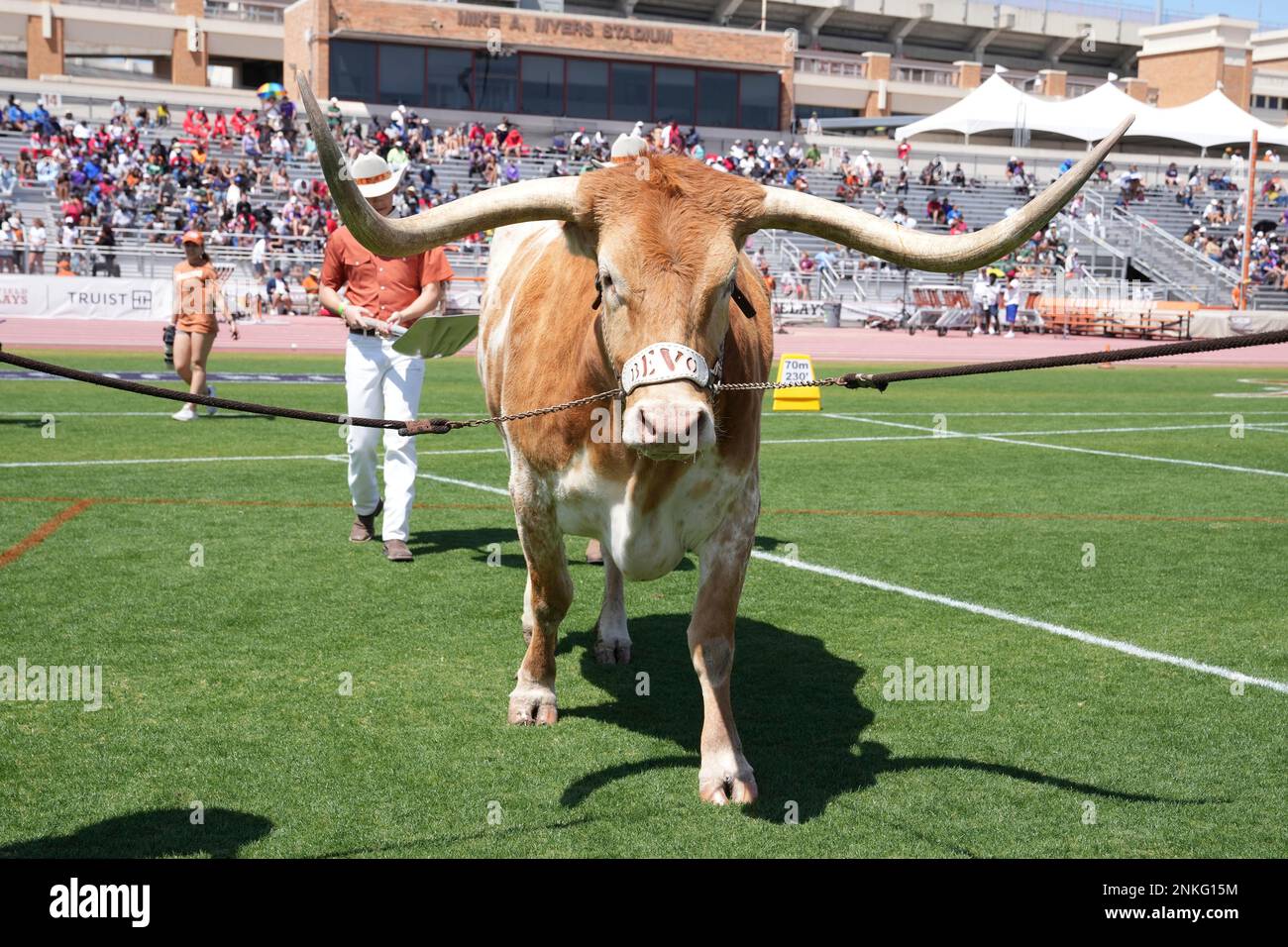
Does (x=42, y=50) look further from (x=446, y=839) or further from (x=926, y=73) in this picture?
(x=446, y=839)

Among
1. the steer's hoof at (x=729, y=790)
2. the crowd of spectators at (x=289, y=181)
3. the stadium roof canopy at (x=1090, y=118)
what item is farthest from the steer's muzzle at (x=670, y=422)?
the stadium roof canopy at (x=1090, y=118)

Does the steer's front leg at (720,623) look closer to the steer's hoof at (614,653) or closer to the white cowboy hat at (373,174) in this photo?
the steer's hoof at (614,653)

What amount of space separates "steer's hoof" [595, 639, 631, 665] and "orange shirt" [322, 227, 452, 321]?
3.25 meters

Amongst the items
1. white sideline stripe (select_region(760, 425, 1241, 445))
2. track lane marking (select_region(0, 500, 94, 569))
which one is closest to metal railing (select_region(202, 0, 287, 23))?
white sideline stripe (select_region(760, 425, 1241, 445))

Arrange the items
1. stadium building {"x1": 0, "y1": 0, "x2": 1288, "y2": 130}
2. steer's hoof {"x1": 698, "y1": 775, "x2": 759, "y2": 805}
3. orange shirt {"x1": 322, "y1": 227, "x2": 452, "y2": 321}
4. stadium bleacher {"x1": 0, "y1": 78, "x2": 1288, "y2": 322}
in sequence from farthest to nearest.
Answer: stadium building {"x1": 0, "y1": 0, "x2": 1288, "y2": 130} → stadium bleacher {"x1": 0, "y1": 78, "x2": 1288, "y2": 322} → orange shirt {"x1": 322, "y1": 227, "x2": 452, "y2": 321} → steer's hoof {"x1": 698, "y1": 775, "x2": 759, "y2": 805}

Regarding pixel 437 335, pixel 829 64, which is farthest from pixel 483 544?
pixel 829 64

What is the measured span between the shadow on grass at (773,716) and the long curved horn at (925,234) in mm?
1853

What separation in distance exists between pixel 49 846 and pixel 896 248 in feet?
10.6

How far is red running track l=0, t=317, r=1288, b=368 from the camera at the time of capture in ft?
90.2

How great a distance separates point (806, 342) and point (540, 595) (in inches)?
1204

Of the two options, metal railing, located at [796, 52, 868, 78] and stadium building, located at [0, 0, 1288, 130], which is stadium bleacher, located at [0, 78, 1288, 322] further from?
metal railing, located at [796, 52, 868, 78]

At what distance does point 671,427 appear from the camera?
4.04 meters
